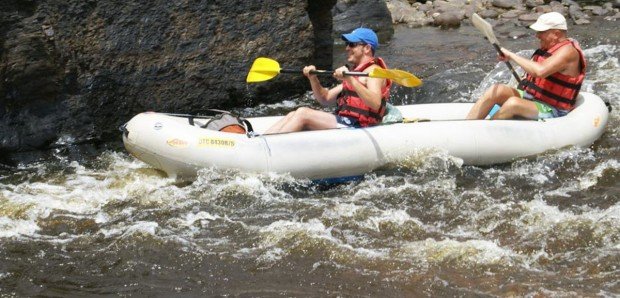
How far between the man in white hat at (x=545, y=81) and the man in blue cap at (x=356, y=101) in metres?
0.94

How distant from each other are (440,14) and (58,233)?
27.8ft

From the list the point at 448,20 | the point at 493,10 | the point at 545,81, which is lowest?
the point at 493,10

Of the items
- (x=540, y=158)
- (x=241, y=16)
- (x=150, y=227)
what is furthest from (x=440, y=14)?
(x=150, y=227)

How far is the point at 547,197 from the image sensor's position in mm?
5973

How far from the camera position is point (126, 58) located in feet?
24.6


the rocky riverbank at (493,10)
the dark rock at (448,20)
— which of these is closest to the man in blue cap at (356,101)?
the dark rock at (448,20)

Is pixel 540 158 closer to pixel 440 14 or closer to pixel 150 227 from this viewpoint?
pixel 150 227

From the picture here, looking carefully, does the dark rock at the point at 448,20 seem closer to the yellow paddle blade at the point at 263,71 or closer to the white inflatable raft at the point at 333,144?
the white inflatable raft at the point at 333,144

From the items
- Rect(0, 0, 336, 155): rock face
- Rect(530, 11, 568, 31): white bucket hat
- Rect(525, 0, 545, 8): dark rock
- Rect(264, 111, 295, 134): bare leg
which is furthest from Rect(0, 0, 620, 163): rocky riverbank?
Rect(525, 0, 545, 8): dark rock

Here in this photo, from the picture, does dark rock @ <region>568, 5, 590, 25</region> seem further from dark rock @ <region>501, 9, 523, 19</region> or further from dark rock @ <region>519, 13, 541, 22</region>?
dark rock @ <region>501, 9, 523, 19</region>

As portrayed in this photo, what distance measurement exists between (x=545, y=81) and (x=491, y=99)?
434 mm

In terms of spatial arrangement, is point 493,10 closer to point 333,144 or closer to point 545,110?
point 545,110

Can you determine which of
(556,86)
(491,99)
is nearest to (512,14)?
(556,86)

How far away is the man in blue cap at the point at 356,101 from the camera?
6297mm
